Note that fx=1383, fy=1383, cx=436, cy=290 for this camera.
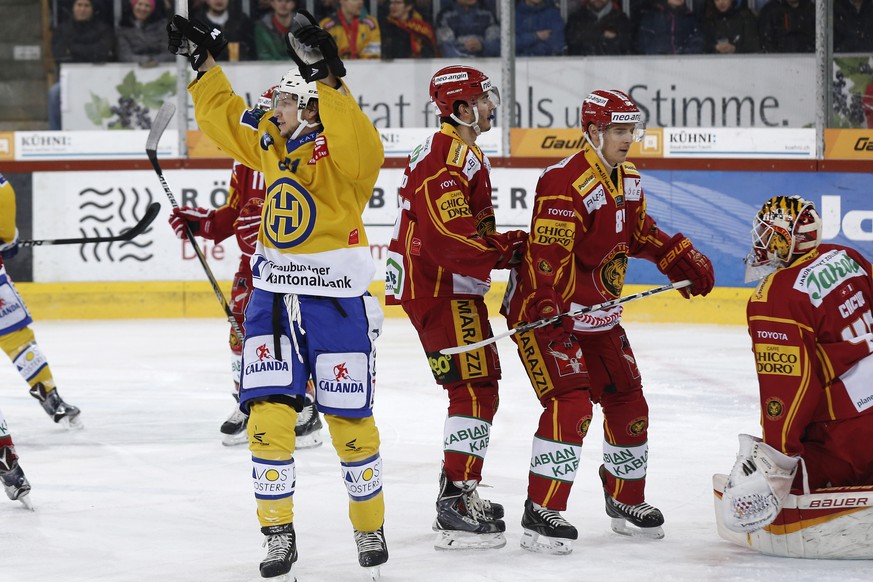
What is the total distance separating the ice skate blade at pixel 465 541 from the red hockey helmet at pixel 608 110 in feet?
3.99

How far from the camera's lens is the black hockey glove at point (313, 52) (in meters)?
3.39

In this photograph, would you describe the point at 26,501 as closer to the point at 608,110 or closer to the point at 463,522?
the point at 463,522

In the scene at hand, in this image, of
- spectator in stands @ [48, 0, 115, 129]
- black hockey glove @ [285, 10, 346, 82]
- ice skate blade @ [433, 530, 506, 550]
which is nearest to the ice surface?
ice skate blade @ [433, 530, 506, 550]

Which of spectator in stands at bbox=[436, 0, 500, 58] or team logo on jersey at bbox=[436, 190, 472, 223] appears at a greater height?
spectator in stands at bbox=[436, 0, 500, 58]

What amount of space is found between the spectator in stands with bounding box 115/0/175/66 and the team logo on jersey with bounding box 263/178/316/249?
572 cm

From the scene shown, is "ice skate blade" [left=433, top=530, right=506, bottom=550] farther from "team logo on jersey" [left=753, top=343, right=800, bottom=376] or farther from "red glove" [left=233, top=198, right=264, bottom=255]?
"red glove" [left=233, top=198, right=264, bottom=255]

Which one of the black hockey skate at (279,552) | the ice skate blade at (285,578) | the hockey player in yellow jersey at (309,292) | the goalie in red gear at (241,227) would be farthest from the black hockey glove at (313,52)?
the goalie in red gear at (241,227)

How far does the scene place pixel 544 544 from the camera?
3.82 metres

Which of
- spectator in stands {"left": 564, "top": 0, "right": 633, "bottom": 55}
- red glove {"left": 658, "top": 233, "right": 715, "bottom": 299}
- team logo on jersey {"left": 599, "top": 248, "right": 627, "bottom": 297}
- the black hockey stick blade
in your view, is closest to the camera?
team logo on jersey {"left": 599, "top": 248, "right": 627, "bottom": 297}

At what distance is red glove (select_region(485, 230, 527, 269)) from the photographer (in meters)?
3.90

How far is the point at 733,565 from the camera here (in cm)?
364

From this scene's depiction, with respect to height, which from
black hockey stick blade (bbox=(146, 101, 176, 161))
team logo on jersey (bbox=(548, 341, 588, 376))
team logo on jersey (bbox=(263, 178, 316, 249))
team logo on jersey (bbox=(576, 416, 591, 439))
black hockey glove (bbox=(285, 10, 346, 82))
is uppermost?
black hockey glove (bbox=(285, 10, 346, 82))

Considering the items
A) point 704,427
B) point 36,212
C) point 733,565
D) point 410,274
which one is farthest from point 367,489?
point 36,212

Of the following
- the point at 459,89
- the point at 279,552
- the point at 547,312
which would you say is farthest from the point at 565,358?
the point at 279,552
